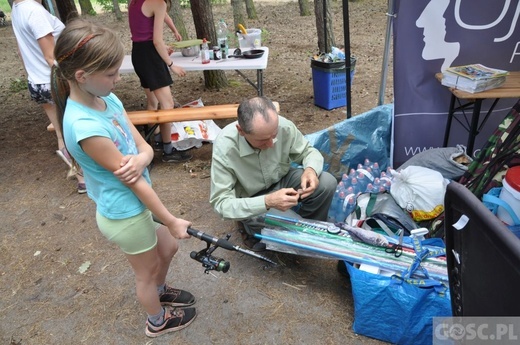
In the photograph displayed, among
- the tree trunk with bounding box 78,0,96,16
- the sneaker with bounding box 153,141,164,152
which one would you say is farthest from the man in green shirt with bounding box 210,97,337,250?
the tree trunk with bounding box 78,0,96,16

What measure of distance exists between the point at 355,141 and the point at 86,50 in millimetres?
2424

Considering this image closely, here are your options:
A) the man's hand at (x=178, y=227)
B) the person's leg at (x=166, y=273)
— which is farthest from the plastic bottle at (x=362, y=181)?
the man's hand at (x=178, y=227)

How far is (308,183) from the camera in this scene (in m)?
2.37

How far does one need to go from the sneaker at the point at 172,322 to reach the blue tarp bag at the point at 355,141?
5.43 ft

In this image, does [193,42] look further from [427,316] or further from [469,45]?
[427,316]

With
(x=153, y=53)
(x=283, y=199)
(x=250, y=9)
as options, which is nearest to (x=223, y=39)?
(x=153, y=53)

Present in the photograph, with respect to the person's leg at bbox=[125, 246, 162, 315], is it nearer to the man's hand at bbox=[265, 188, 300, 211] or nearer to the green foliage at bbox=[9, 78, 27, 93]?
the man's hand at bbox=[265, 188, 300, 211]

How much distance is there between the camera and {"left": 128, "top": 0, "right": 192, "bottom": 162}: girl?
3.53 meters

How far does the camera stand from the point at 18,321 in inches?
90.6

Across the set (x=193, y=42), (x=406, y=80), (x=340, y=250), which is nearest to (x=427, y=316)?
(x=340, y=250)

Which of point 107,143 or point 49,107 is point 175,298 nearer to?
point 107,143

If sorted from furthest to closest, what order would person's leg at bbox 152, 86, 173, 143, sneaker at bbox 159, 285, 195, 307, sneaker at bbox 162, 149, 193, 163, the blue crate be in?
the blue crate → sneaker at bbox 162, 149, 193, 163 → person's leg at bbox 152, 86, 173, 143 → sneaker at bbox 159, 285, 195, 307

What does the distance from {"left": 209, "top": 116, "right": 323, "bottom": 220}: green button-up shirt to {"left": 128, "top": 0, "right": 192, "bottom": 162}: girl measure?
1710mm

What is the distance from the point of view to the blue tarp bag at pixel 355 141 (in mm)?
3207
